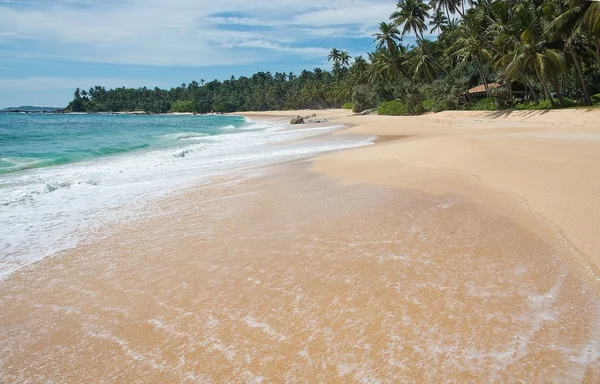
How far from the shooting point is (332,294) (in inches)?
157

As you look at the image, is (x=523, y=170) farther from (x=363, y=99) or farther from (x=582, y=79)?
(x=363, y=99)

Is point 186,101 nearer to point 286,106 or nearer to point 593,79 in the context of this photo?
point 286,106

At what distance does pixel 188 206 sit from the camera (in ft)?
26.4

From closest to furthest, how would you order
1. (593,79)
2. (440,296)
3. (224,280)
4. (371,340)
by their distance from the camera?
(371,340) → (440,296) → (224,280) → (593,79)

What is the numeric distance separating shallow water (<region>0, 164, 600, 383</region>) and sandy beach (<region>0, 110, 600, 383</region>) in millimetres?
17

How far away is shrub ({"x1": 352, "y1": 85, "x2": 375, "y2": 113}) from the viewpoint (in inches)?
2416

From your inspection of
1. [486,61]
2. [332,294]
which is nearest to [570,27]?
[486,61]

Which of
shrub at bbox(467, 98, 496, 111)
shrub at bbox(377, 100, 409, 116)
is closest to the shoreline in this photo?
shrub at bbox(467, 98, 496, 111)

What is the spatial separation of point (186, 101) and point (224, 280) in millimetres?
174038

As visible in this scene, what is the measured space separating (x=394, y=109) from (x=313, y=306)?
1845 inches

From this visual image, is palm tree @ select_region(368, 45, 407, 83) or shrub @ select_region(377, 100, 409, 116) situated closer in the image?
shrub @ select_region(377, 100, 409, 116)

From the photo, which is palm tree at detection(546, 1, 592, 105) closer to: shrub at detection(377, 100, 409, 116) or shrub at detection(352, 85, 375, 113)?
shrub at detection(377, 100, 409, 116)

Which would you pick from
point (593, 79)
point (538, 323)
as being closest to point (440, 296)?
point (538, 323)

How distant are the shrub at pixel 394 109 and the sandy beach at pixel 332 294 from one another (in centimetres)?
3937
